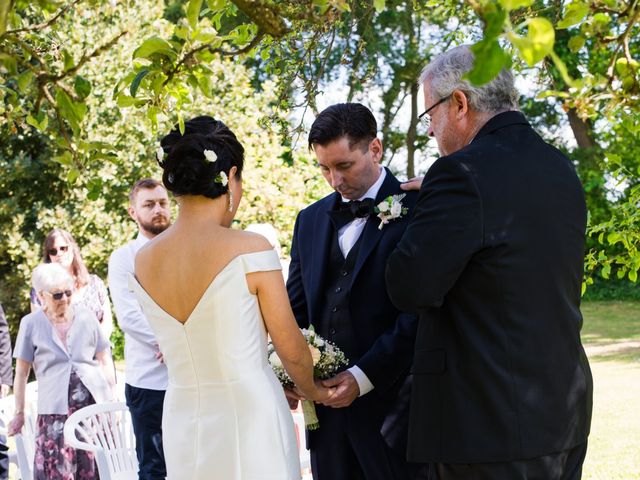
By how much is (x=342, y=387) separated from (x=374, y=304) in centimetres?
36

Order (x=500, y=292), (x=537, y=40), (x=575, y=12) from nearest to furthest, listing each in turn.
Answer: (x=537, y=40)
(x=575, y=12)
(x=500, y=292)

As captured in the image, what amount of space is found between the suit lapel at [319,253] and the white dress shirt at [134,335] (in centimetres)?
195

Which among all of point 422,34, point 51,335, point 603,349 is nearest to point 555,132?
point 422,34

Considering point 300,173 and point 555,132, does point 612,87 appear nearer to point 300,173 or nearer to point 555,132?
point 300,173

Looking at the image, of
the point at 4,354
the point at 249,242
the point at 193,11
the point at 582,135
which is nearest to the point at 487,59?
the point at 193,11

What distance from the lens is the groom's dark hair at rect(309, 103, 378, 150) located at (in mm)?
3607

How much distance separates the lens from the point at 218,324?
3.04 metres

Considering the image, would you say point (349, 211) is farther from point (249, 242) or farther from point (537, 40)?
point (537, 40)

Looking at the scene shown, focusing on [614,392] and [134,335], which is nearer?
[134,335]

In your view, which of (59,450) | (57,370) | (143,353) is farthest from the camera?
(57,370)

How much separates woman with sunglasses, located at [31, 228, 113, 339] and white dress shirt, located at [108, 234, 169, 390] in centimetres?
117

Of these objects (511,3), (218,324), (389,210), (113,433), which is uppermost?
(511,3)

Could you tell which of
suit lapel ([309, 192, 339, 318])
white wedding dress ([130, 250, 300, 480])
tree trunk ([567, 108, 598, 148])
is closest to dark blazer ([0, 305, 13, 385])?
white wedding dress ([130, 250, 300, 480])

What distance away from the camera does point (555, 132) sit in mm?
26859
